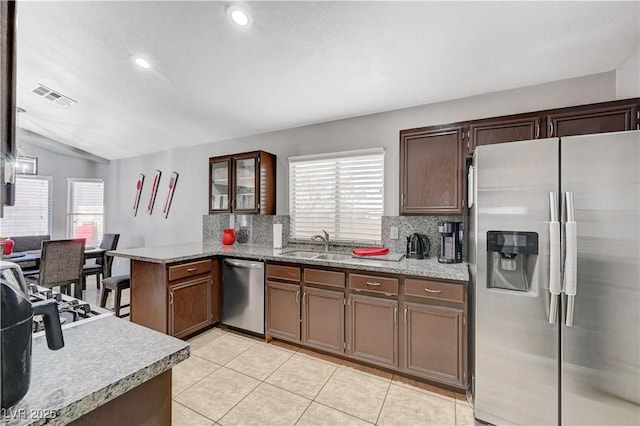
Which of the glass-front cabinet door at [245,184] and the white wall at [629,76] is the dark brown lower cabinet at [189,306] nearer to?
the glass-front cabinet door at [245,184]

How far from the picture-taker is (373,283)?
2.33m

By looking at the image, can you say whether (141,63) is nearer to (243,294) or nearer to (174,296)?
(174,296)

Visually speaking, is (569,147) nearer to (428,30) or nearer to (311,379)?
(428,30)

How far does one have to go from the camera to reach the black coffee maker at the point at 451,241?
7.77 feet

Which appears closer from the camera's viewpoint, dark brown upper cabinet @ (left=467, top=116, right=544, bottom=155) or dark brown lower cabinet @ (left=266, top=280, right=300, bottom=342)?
dark brown upper cabinet @ (left=467, top=116, right=544, bottom=155)

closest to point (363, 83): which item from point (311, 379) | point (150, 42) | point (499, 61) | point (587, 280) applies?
point (499, 61)

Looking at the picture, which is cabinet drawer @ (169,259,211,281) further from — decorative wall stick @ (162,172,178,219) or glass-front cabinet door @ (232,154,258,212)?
decorative wall stick @ (162,172,178,219)

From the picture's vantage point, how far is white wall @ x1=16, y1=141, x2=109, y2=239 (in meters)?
5.39

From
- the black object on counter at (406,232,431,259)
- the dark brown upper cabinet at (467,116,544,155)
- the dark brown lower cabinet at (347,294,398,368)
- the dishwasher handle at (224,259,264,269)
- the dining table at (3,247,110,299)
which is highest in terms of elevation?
the dark brown upper cabinet at (467,116,544,155)

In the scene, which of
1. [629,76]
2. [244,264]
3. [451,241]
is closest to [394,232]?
[451,241]

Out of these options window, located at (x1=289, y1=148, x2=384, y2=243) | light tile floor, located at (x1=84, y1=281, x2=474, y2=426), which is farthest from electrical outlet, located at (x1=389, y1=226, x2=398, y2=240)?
light tile floor, located at (x1=84, y1=281, x2=474, y2=426)

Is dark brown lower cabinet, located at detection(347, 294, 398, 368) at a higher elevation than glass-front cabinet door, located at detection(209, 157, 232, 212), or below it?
below

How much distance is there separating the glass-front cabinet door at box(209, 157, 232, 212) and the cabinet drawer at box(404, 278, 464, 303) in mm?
2561

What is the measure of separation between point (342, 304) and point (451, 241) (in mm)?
1114
